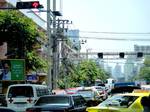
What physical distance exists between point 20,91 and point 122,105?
49.0 ft

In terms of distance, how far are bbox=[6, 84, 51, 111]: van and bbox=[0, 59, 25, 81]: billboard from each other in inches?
702

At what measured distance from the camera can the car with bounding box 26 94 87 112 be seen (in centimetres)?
2025

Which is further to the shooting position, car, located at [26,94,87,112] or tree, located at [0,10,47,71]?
tree, located at [0,10,47,71]

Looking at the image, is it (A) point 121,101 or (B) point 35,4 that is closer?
(A) point 121,101

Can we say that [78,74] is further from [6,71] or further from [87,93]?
[87,93]

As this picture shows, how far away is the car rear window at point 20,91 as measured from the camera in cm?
3048

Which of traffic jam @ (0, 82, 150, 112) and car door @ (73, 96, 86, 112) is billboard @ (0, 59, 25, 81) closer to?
traffic jam @ (0, 82, 150, 112)

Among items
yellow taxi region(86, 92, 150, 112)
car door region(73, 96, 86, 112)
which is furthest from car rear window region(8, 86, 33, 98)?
yellow taxi region(86, 92, 150, 112)

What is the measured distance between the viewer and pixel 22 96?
30578mm

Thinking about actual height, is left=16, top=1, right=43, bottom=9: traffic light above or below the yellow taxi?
above

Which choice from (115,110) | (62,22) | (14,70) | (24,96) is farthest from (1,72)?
(115,110)

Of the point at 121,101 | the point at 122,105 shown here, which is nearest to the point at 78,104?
the point at 121,101

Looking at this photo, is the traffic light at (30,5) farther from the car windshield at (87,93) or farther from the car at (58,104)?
the car windshield at (87,93)

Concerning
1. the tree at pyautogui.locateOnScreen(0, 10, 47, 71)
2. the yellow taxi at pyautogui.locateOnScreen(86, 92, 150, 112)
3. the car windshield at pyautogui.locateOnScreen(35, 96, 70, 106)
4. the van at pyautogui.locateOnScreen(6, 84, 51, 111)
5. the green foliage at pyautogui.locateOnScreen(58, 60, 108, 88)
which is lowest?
the green foliage at pyautogui.locateOnScreen(58, 60, 108, 88)
